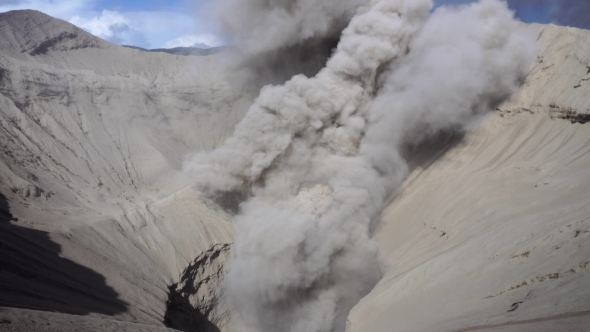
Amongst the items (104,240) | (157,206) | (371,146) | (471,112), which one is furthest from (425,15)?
(104,240)

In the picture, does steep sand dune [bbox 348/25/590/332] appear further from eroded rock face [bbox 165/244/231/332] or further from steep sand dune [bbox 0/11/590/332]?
eroded rock face [bbox 165/244/231/332]

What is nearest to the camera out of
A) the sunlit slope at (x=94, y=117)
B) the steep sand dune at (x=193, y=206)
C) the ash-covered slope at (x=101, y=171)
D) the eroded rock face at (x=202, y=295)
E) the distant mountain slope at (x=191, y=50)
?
the steep sand dune at (x=193, y=206)

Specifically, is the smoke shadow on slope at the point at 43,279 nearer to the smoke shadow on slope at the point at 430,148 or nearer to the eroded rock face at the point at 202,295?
the eroded rock face at the point at 202,295

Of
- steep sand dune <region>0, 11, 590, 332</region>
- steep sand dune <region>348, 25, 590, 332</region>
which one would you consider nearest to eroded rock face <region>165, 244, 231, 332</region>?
steep sand dune <region>0, 11, 590, 332</region>

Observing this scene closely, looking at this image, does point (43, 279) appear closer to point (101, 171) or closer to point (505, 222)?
point (101, 171)

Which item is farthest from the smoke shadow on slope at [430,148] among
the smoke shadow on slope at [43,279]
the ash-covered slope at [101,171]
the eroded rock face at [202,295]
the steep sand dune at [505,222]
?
the smoke shadow on slope at [43,279]

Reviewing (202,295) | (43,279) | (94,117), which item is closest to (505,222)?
(202,295)

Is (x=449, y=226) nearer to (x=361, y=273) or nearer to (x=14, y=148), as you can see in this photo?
(x=361, y=273)
